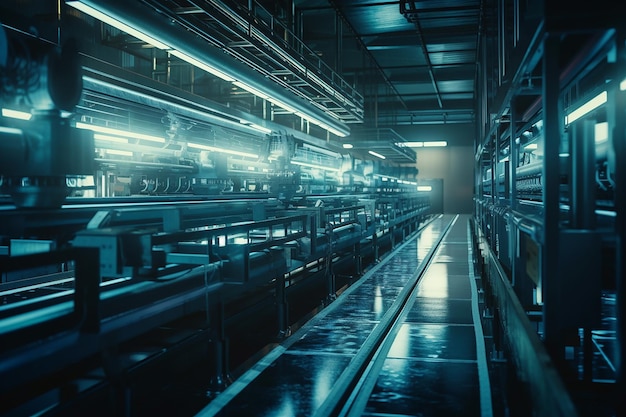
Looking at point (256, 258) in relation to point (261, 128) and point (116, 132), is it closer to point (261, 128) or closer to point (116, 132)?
point (116, 132)

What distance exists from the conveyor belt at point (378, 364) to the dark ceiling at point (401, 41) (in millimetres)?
5088

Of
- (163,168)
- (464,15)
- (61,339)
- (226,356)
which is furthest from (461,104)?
(61,339)

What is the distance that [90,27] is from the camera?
32.9 feet

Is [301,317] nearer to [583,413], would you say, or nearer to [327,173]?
[583,413]

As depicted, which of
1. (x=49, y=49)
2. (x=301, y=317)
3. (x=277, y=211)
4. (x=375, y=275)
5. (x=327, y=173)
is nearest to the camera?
(x=49, y=49)

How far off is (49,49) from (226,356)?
215 cm

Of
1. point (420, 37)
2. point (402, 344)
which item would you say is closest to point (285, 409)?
point (402, 344)

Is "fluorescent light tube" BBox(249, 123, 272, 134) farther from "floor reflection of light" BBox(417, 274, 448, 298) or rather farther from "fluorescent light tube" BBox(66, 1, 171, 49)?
"fluorescent light tube" BBox(66, 1, 171, 49)

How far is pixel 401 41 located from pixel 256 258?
953 centimetres

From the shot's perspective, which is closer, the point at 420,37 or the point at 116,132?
the point at 116,132

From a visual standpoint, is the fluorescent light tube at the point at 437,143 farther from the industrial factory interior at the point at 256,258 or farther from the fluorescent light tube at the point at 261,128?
the fluorescent light tube at the point at 261,128

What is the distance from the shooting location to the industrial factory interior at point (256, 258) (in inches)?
94.8

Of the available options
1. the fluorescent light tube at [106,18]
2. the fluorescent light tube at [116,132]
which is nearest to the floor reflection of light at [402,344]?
the fluorescent light tube at [106,18]

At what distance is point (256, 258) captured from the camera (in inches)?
166
